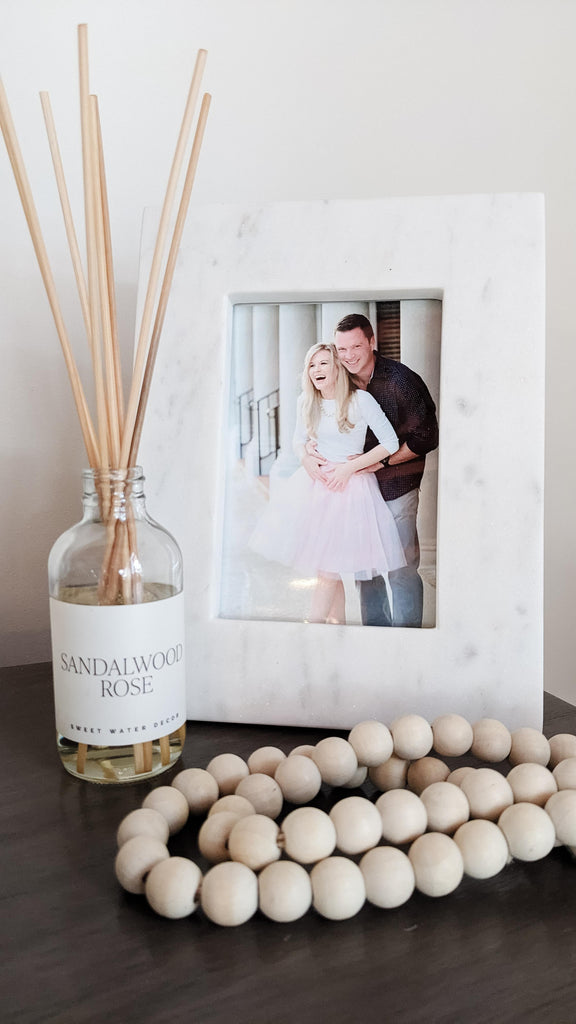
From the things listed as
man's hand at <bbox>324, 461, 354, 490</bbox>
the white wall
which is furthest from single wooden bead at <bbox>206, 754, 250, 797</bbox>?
the white wall

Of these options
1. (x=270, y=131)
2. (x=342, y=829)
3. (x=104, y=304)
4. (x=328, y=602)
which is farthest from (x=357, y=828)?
(x=270, y=131)

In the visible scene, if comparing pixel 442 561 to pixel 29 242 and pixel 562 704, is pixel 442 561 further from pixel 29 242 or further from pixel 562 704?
pixel 29 242

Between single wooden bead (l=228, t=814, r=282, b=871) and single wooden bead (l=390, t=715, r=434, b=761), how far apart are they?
0.32 ft

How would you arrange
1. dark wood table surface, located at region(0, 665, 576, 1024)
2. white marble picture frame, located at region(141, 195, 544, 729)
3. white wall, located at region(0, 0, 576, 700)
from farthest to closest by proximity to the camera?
white wall, located at region(0, 0, 576, 700) < white marble picture frame, located at region(141, 195, 544, 729) < dark wood table surface, located at region(0, 665, 576, 1024)

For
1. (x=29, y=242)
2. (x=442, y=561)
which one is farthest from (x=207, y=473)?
(x=29, y=242)

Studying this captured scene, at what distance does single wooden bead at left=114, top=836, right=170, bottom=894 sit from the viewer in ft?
1.16

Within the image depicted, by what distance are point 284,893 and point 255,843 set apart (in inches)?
1.0

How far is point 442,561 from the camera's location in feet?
1.78

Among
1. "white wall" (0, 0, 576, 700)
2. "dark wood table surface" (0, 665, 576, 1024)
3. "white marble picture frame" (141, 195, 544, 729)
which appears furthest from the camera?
"white wall" (0, 0, 576, 700)

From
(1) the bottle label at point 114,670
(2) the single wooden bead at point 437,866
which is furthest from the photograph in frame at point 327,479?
(2) the single wooden bead at point 437,866

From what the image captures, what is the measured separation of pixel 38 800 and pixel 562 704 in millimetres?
369

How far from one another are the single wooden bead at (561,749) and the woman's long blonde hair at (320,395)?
0.24 m

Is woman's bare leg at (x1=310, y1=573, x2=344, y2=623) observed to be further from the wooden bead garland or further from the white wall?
the white wall

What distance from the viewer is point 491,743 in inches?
18.1
